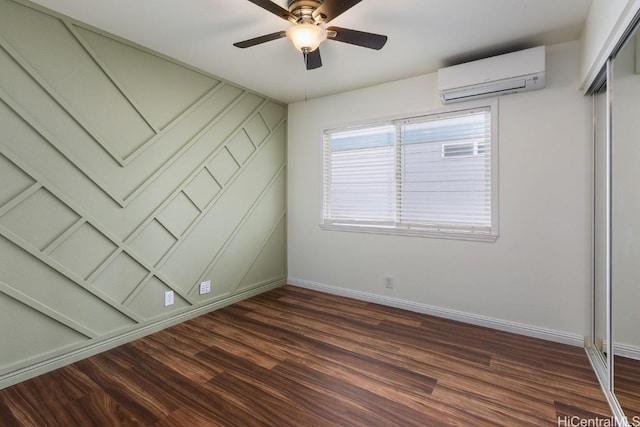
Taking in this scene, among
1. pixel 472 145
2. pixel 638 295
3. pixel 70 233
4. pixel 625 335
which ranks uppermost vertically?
pixel 472 145

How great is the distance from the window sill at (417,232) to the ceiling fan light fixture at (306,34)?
202 cm

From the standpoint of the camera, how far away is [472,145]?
2.93 metres

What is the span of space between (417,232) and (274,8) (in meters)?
2.35

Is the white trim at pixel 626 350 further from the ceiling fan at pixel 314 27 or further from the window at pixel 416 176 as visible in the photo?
the ceiling fan at pixel 314 27

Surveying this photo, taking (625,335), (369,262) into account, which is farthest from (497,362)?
(369,262)

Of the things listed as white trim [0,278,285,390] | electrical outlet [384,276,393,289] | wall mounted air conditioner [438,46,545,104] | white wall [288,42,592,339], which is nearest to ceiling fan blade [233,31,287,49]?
wall mounted air conditioner [438,46,545,104]

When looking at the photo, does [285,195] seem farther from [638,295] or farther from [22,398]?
[638,295]

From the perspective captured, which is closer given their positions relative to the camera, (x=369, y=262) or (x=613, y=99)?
(x=613, y=99)

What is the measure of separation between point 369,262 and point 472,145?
1597mm

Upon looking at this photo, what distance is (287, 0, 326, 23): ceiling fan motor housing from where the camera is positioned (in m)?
1.84

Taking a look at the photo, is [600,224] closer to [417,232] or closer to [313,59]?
[417,232]

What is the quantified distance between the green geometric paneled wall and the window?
1.17 metres

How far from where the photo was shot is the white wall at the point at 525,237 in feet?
8.14

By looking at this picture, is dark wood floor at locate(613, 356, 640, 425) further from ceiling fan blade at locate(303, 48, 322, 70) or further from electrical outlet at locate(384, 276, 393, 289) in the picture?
ceiling fan blade at locate(303, 48, 322, 70)
